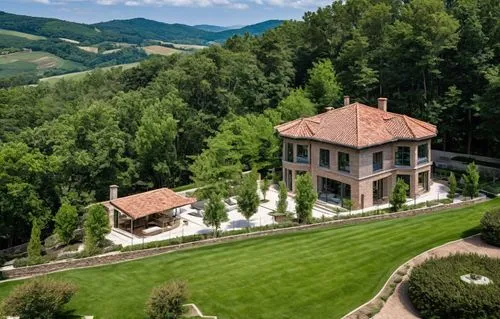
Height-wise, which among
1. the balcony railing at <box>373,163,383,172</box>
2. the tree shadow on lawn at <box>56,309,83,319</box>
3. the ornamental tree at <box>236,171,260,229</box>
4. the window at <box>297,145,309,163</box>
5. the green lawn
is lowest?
the tree shadow on lawn at <box>56,309,83,319</box>

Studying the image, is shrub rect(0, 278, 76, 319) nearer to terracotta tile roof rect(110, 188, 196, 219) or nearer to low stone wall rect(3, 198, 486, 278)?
low stone wall rect(3, 198, 486, 278)

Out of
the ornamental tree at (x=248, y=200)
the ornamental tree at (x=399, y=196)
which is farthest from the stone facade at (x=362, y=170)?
the ornamental tree at (x=248, y=200)

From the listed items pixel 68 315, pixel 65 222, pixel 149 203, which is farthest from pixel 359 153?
pixel 68 315

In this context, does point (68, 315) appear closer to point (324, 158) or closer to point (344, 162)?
point (344, 162)

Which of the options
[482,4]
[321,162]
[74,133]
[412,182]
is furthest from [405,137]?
[74,133]

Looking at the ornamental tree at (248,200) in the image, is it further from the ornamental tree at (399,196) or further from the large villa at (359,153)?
the ornamental tree at (399,196)

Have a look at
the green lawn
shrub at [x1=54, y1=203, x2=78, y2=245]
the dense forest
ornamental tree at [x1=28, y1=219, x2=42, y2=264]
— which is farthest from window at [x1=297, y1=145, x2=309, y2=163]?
ornamental tree at [x1=28, y1=219, x2=42, y2=264]
